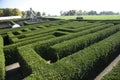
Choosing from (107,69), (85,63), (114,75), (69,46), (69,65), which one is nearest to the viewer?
(114,75)

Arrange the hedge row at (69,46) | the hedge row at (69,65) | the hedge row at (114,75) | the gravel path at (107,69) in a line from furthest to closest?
1. the hedge row at (69,46)
2. the gravel path at (107,69)
3. the hedge row at (69,65)
4. the hedge row at (114,75)

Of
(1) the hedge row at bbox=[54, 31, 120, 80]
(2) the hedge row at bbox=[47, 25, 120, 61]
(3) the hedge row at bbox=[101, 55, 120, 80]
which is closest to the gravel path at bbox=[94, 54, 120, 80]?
(1) the hedge row at bbox=[54, 31, 120, 80]

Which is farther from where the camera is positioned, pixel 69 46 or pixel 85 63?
pixel 69 46

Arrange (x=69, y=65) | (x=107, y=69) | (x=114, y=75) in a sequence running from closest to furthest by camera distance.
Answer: (x=114, y=75)
(x=69, y=65)
(x=107, y=69)

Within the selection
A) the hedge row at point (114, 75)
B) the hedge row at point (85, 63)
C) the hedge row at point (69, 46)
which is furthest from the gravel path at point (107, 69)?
the hedge row at point (69, 46)

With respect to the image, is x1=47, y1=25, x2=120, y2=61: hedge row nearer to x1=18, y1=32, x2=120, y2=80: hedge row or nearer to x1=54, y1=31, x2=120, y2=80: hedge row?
x1=18, y1=32, x2=120, y2=80: hedge row

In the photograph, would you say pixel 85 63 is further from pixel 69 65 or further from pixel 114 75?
pixel 114 75

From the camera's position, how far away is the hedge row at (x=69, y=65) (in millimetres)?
7840

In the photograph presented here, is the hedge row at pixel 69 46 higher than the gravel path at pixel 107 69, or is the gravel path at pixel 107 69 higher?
the hedge row at pixel 69 46

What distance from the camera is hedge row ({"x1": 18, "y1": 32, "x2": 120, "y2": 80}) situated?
7840mm

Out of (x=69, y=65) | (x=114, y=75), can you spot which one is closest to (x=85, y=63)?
(x=69, y=65)

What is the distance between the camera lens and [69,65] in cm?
868

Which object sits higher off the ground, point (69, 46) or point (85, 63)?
point (69, 46)

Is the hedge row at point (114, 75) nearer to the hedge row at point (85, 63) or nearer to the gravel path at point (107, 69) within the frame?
the hedge row at point (85, 63)
